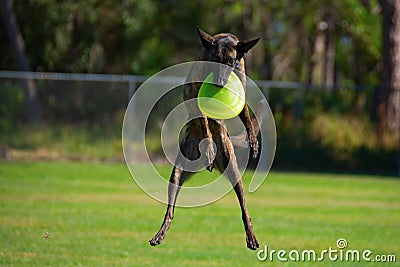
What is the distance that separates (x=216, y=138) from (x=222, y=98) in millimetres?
812

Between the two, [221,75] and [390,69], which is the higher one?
A: [221,75]

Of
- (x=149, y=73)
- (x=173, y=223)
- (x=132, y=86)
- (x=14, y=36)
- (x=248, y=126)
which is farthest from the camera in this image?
(x=149, y=73)

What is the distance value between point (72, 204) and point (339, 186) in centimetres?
786

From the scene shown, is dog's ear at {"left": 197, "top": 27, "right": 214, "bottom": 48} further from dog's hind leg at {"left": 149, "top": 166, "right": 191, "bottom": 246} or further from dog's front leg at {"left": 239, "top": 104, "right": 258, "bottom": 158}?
dog's hind leg at {"left": 149, "top": 166, "right": 191, "bottom": 246}

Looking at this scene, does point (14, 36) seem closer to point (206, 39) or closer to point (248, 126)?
point (248, 126)

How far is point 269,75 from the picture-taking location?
1625 inches

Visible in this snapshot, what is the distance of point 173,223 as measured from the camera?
1496cm

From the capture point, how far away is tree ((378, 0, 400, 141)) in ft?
86.5

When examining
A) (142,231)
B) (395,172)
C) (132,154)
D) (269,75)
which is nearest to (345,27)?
(269,75)

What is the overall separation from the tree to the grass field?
314 cm

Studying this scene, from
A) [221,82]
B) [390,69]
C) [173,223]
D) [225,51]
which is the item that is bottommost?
[390,69]

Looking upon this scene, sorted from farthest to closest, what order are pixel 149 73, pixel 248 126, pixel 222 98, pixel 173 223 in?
pixel 149 73 → pixel 173 223 → pixel 248 126 → pixel 222 98

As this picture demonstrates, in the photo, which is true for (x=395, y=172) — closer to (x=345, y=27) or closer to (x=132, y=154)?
(x=132, y=154)

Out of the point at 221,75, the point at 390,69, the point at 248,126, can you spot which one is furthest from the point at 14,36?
the point at 221,75
